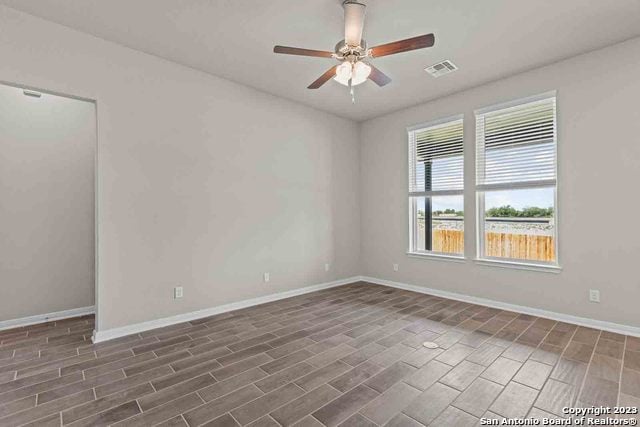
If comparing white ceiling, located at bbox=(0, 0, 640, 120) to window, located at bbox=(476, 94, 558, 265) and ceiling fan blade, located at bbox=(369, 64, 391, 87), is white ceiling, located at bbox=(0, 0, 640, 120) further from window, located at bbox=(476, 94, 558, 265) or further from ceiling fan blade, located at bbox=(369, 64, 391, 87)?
window, located at bbox=(476, 94, 558, 265)

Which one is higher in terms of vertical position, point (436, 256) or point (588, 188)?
point (588, 188)

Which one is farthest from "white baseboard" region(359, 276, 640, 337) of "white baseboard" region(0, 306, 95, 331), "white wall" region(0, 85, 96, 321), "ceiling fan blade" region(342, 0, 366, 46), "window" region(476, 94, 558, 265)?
"white wall" region(0, 85, 96, 321)

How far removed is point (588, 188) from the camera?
3400mm

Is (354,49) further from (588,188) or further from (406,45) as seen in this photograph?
(588,188)

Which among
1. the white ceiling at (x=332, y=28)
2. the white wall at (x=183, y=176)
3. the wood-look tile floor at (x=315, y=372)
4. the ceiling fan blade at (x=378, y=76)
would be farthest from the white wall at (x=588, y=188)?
the white wall at (x=183, y=176)

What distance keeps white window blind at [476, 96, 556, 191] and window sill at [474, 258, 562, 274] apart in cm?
100

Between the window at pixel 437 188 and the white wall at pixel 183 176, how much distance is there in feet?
5.27

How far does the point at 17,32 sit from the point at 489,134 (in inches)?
210

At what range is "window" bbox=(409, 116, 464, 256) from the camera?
4.61 m

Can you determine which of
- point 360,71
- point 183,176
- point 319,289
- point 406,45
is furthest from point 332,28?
point 319,289

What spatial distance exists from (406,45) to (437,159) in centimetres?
283

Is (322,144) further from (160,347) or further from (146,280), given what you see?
(160,347)

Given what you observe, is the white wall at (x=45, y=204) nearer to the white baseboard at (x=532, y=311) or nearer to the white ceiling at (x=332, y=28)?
the white ceiling at (x=332, y=28)

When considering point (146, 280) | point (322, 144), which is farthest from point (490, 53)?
point (146, 280)
